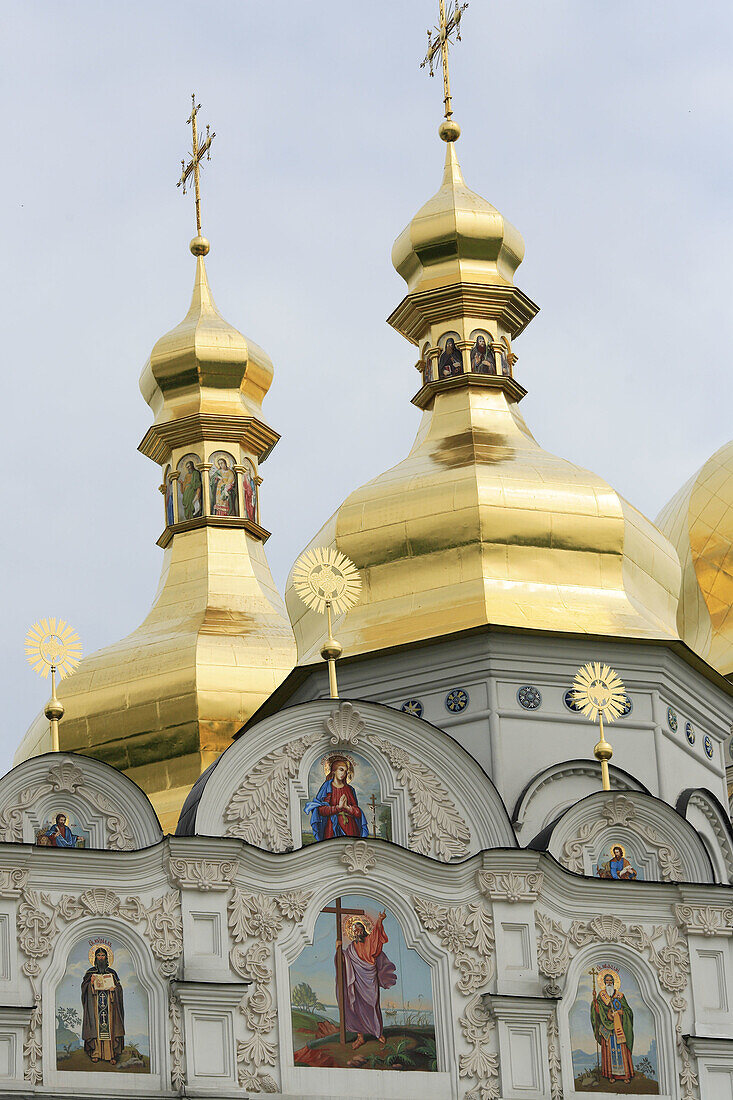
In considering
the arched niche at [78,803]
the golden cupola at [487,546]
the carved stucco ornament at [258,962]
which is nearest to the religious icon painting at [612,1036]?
the carved stucco ornament at [258,962]

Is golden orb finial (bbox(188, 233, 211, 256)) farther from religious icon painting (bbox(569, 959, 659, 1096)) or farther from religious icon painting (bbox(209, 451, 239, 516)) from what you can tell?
religious icon painting (bbox(569, 959, 659, 1096))

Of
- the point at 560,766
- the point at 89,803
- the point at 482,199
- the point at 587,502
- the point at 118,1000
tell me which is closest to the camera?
the point at 118,1000

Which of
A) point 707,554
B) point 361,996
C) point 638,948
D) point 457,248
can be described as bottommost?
point 361,996

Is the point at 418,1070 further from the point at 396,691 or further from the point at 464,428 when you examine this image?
the point at 464,428

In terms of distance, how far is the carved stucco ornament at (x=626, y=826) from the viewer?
23328 mm

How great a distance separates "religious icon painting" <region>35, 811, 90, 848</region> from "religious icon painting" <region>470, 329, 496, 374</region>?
33.6ft

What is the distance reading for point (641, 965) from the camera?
2277 centimetres

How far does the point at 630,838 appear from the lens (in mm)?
23547

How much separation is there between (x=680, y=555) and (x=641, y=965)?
12.7 meters

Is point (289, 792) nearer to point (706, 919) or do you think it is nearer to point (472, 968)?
point (472, 968)

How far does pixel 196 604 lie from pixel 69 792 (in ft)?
35.9

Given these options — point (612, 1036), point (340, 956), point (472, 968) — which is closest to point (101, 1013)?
point (340, 956)

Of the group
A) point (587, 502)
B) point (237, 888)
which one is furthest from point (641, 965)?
point (587, 502)

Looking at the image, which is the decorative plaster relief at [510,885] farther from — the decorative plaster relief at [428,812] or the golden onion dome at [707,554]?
the golden onion dome at [707,554]
